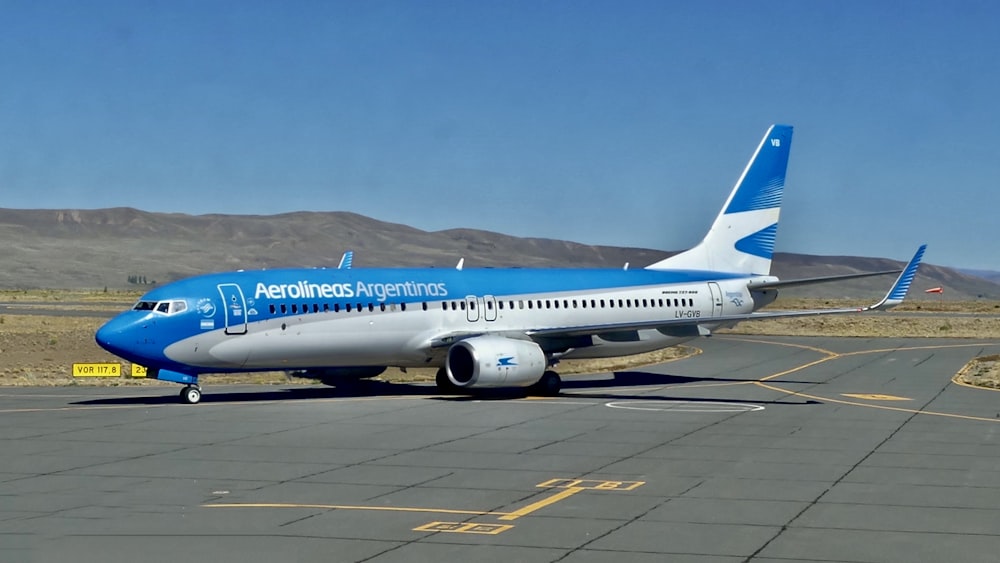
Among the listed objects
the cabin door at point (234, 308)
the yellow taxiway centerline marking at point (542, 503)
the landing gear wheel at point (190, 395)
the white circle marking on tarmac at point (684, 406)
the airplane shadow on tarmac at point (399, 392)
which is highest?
the cabin door at point (234, 308)

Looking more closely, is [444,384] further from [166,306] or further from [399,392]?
[166,306]

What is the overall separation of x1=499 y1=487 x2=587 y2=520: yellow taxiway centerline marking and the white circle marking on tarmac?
47.1 ft

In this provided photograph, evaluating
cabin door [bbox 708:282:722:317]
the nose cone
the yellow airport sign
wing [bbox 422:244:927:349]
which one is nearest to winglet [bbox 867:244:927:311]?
wing [bbox 422:244:927:349]

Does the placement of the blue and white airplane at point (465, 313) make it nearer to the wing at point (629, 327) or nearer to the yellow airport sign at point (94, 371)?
the wing at point (629, 327)

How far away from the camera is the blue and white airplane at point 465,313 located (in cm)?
3694

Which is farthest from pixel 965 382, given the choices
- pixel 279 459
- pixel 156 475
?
pixel 156 475

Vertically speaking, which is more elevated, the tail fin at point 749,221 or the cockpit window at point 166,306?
the tail fin at point 749,221

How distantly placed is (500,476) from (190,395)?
16531 mm

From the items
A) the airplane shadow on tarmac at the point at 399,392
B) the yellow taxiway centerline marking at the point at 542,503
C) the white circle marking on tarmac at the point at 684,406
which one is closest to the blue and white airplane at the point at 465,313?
the airplane shadow on tarmac at the point at 399,392

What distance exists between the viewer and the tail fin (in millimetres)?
49594

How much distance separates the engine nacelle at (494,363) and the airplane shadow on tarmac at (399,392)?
88 cm

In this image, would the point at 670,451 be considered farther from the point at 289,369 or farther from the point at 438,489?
the point at 289,369

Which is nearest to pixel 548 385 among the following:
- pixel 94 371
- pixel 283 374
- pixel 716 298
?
pixel 716 298

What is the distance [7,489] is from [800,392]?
27.3 meters
